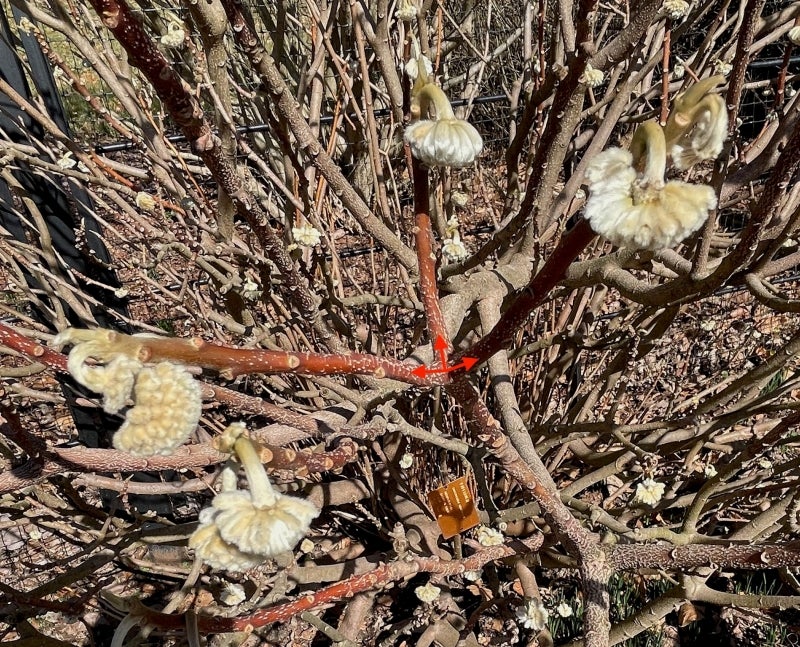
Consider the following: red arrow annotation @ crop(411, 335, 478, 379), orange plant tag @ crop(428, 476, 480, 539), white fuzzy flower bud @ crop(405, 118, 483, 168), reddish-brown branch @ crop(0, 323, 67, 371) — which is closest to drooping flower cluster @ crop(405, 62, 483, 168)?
white fuzzy flower bud @ crop(405, 118, 483, 168)

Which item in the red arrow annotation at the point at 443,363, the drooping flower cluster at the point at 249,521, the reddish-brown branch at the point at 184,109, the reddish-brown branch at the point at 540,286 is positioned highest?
the reddish-brown branch at the point at 184,109

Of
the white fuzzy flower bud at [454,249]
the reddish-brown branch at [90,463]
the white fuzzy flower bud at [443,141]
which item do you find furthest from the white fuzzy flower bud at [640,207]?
Answer: the white fuzzy flower bud at [454,249]

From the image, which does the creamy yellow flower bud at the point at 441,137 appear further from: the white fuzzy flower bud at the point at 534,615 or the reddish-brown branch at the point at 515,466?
the white fuzzy flower bud at the point at 534,615

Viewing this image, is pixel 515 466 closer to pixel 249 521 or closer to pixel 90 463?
pixel 249 521

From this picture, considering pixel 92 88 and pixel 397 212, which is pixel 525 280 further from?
pixel 92 88

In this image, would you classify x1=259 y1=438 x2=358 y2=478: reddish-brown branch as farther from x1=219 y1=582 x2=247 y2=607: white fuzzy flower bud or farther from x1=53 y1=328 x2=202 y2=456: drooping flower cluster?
x1=219 y1=582 x2=247 y2=607: white fuzzy flower bud

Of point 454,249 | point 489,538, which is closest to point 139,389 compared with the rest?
point 454,249

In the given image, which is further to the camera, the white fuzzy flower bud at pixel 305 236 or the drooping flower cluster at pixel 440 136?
→ the white fuzzy flower bud at pixel 305 236
